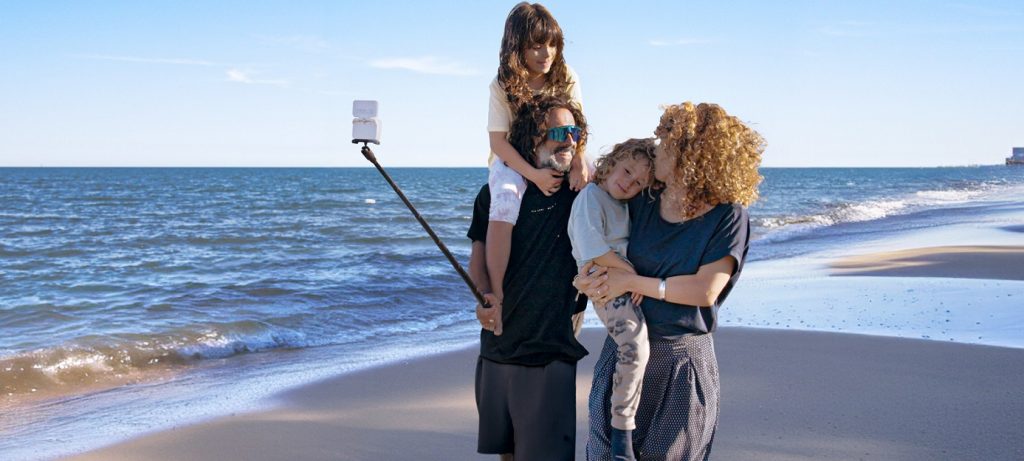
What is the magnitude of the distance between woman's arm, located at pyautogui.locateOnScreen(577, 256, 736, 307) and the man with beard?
0.31 meters

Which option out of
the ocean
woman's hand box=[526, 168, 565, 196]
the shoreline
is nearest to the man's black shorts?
woman's hand box=[526, 168, 565, 196]

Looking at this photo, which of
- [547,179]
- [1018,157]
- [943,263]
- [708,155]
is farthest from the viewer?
[1018,157]

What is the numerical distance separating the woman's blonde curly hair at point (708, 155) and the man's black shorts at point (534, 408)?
0.71 metres

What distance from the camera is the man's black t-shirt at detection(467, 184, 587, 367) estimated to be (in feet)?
9.39

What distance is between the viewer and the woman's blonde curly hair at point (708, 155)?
8.09 feet

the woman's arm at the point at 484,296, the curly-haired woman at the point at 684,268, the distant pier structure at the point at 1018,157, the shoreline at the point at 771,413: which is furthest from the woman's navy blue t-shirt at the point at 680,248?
the distant pier structure at the point at 1018,157

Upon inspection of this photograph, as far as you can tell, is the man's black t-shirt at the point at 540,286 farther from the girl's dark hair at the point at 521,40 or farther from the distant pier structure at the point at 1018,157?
the distant pier structure at the point at 1018,157

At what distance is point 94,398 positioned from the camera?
21.5ft

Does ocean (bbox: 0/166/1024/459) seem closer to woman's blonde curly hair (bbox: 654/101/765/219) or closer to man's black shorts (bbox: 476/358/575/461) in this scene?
woman's blonde curly hair (bbox: 654/101/765/219)

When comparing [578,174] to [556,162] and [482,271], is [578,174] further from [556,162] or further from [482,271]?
[482,271]

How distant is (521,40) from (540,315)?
94cm

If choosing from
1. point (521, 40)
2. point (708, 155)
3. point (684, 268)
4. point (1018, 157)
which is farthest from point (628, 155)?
point (1018, 157)

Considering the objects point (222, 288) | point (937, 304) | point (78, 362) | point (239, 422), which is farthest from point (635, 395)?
point (222, 288)

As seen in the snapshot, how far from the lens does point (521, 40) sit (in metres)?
3.14
